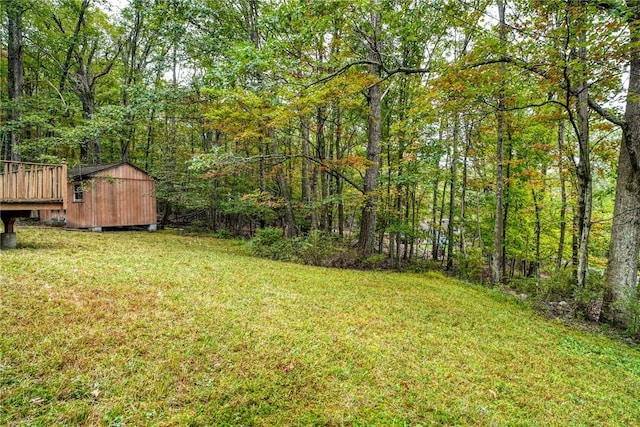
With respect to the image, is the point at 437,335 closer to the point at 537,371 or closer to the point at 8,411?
the point at 537,371

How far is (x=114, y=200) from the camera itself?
1196 centimetres

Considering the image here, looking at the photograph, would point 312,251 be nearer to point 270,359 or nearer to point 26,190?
point 270,359

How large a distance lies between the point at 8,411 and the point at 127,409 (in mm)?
676

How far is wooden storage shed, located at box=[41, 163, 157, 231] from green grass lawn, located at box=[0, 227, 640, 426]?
761cm

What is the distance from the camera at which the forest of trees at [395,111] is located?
14.5ft

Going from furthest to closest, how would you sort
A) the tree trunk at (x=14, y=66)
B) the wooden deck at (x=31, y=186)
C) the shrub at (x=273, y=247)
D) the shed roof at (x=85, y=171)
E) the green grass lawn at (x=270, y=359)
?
the shed roof at (x=85, y=171)
the tree trunk at (x=14, y=66)
the shrub at (x=273, y=247)
the wooden deck at (x=31, y=186)
the green grass lawn at (x=270, y=359)

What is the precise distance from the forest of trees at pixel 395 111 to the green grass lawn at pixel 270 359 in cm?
228

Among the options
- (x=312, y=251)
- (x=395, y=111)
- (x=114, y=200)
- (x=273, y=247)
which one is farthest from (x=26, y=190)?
(x=395, y=111)

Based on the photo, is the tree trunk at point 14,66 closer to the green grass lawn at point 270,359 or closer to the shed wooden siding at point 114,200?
the shed wooden siding at point 114,200

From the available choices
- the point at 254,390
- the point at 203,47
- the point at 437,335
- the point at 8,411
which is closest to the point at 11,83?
the point at 203,47

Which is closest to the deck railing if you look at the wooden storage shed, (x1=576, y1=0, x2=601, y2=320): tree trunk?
the wooden storage shed

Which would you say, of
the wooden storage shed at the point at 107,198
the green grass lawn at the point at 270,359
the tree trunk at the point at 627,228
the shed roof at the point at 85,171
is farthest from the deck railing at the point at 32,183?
the tree trunk at the point at 627,228

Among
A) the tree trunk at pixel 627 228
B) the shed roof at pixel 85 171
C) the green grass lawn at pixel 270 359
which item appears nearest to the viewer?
the green grass lawn at pixel 270 359

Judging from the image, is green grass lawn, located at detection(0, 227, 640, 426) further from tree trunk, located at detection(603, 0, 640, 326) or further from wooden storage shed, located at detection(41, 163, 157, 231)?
wooden storage shed, located at detection(41, 163, 157, 231)
